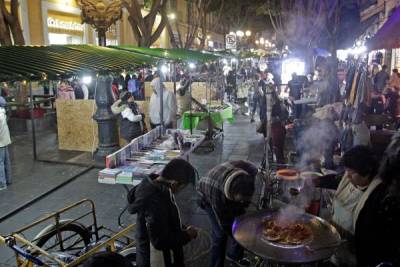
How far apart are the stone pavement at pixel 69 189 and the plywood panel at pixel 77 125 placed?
2.53 feet

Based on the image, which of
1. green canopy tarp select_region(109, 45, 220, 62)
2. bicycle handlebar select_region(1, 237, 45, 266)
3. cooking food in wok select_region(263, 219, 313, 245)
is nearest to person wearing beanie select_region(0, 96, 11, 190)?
green canopy tarp select_region(109, 45, 220, 62)

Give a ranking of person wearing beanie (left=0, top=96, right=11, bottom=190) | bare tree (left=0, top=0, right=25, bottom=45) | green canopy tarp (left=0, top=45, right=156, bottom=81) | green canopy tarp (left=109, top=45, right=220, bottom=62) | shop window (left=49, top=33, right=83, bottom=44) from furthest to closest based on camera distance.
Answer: shop window (left=49, top=33, right=83, bottom=44)
bare tree (left=0, top=0, right=25, bottom=45)
green canopy tarp (left=109, top=45, right=220, bottom=62)
person wearing beanie (left=0, top=96, right=11, bottom=190)
green canopy tarp (left=0, top=45, right=156, bottom=81)

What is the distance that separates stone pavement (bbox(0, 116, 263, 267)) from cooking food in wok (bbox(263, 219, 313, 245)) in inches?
96.4

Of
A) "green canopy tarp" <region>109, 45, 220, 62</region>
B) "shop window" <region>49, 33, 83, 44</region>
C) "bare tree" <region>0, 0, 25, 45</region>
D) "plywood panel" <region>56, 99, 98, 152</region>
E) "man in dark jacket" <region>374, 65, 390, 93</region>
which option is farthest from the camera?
"shop window" <region>49, 33, 83, 44</region>

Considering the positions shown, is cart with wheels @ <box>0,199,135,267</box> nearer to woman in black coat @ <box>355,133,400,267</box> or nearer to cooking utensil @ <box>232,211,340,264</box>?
cooking utensil @ <box>232,211,340,264</box>

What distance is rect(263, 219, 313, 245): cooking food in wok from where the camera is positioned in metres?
3.82

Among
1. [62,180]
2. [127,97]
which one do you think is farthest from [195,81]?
[62,180]

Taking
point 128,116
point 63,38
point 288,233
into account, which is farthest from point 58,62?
point 63,38

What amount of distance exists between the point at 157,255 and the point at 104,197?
14.9 ft

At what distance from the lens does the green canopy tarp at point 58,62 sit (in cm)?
522

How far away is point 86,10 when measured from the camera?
9898mm

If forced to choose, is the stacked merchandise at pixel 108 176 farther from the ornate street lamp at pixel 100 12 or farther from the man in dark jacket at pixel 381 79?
the man in dark jacket at pixel 381 79

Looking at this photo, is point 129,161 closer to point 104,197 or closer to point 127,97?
point 104,197

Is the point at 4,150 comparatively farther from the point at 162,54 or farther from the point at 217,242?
the point at 217,242
